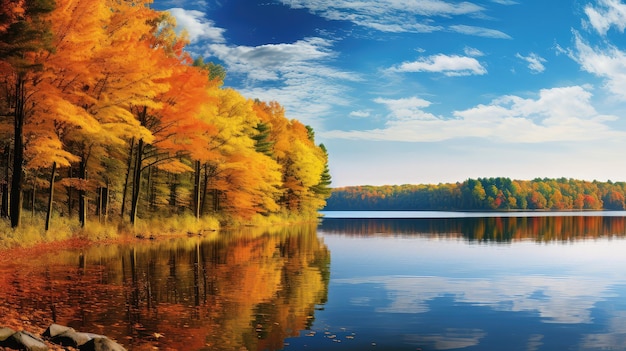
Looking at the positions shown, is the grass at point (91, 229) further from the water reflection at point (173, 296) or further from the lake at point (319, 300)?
the water reflection at point (173, 296)

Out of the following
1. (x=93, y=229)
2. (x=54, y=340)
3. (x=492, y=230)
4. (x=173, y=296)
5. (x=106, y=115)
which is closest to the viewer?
(x=54, y=340)

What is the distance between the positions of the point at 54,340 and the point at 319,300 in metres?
7.43

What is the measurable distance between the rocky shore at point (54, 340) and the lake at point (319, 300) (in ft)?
2.94

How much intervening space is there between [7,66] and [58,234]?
9.27 meters

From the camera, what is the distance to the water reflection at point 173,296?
444 inches

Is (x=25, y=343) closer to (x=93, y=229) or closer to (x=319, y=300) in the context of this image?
(x=319, y=300)

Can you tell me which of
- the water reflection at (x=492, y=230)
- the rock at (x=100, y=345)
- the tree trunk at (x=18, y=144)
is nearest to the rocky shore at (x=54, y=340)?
the rock at (x=100, y=345)

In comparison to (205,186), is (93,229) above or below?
below

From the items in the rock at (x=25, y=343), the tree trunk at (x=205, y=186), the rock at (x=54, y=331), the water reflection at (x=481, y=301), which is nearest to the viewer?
the rock at (x=25, y=343)

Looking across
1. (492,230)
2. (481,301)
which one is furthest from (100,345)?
(492,230)

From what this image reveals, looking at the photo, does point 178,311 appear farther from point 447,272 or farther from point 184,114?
point 184,114

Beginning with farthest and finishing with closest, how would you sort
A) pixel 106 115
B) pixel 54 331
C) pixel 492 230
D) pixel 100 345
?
pixel 492 230
pixel 106 115
pixel 54 331
pixel 100 345

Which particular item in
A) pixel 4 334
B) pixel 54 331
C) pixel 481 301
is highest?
pixel 4 334

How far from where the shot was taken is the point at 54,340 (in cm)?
966
